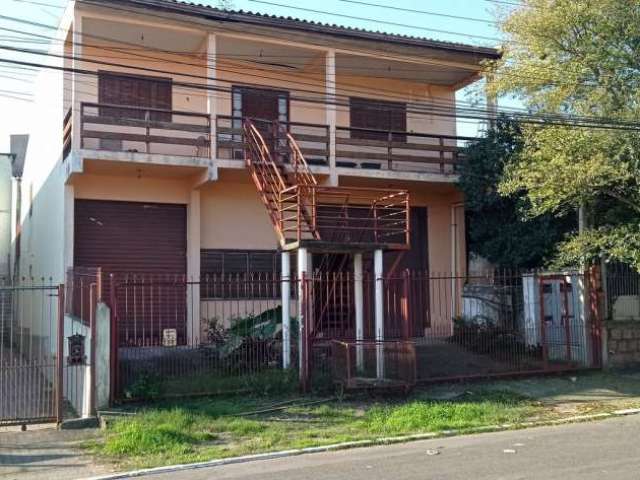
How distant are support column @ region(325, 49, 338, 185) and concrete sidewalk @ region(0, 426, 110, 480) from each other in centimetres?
791

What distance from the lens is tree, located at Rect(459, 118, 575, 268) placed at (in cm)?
1524

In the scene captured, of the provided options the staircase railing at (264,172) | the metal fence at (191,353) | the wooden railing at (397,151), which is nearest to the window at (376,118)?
the wooden railing at (397,151)

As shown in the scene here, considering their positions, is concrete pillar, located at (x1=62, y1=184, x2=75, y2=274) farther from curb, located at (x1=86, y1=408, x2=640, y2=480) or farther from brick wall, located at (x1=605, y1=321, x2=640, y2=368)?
brick wall, located at (x1=605, y1=321, x2=640, y2=368)

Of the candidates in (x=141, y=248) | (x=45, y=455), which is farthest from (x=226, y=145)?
(x=45, y=455)

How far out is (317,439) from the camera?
909cm

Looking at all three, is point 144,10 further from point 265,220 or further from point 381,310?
point 381,310

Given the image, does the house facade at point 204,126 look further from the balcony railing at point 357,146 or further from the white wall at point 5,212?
the white wall at point 5,212

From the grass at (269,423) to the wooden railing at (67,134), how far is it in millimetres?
6382

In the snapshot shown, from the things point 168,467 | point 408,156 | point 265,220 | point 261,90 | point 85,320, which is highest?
point 261,90

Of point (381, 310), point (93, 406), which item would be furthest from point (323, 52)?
point (93, 406)

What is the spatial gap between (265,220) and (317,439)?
26.7 ft

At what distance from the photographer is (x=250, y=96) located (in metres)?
16.6

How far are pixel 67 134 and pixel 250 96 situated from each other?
432 centimetres

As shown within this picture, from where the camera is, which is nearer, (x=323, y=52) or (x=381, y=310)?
(x=381, y=310)
